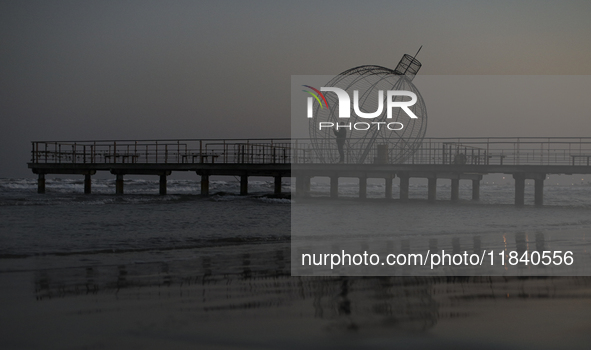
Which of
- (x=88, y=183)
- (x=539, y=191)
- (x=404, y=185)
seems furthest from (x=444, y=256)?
(x=88, y=183)

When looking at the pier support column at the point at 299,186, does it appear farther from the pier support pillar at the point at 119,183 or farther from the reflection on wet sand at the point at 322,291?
the reflection on wet sand at the point at 322,291

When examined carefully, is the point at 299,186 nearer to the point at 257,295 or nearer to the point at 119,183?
the point at 119,183

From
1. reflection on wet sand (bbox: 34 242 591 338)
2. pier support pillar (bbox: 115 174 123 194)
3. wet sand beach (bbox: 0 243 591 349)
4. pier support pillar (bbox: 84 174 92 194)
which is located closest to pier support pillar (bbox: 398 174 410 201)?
pier support pillar (bbox: 115 174 123 194)

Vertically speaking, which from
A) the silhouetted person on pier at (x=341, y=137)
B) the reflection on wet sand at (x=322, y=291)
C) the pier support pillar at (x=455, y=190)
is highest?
the silhouetted person on pier at (x=341, y=137)

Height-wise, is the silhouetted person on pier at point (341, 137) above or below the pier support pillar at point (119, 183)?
above

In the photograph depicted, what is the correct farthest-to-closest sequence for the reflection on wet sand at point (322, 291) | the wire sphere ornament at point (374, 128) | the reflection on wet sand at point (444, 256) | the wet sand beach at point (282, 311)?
the wire sphere ornament at point (374, 128)
the reflection on wet sand at point (444, 256)
the reflection on wet sand at point (322, 291)
the wet sand beach at point (282, 311)

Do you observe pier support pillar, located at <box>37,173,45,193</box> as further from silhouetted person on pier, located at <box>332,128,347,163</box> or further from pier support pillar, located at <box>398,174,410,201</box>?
pier support pillar, located at <box>398,174,410,201</box>

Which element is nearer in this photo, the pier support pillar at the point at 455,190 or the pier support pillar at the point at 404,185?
the pier support pillar at the point at 404,185

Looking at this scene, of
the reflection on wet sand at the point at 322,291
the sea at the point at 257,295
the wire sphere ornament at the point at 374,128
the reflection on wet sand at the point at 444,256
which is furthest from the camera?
the wire sphere ornament at the point at 374,128

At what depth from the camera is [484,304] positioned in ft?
17.4

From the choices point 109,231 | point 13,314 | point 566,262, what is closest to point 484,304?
point 566,262

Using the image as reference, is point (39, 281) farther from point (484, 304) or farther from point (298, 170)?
point (298, 170)

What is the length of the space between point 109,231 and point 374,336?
10.3 metres

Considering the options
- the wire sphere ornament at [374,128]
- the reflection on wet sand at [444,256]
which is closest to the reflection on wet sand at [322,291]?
the reflection on wet sand at [444,256]
